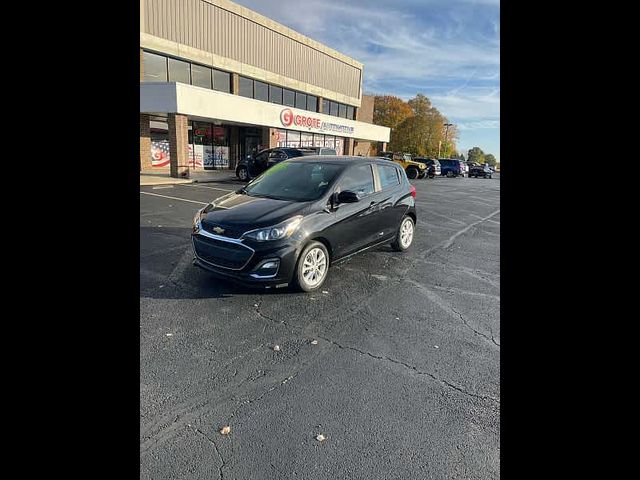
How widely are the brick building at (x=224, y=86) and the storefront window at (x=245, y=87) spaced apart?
6cm

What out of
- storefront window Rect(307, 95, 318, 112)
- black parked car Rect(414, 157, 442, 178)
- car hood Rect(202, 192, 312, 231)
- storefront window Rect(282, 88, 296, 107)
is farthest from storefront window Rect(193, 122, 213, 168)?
car hood Rect(202, 192, 312, 231)

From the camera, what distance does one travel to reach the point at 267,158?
18734 mm

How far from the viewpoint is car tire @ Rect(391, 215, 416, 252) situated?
6.84 meters

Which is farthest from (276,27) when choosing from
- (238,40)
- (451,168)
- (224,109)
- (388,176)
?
(388,176)

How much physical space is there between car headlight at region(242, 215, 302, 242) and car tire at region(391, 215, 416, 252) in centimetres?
270

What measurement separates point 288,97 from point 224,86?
640 cm

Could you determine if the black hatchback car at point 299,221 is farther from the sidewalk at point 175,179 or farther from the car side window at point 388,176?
the sidewalk at point 175,179

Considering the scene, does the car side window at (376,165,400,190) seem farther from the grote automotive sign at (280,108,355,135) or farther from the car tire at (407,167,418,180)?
the car tire at (407,167,418,180)

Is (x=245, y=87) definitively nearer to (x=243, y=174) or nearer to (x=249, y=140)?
(x=249, y=140)

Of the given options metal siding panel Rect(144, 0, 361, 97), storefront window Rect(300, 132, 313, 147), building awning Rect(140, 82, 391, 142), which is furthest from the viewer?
storefront window Rect(300, 132, 313, 147)

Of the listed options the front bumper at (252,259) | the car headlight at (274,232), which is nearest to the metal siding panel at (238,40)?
the front bumper at (252,259)
